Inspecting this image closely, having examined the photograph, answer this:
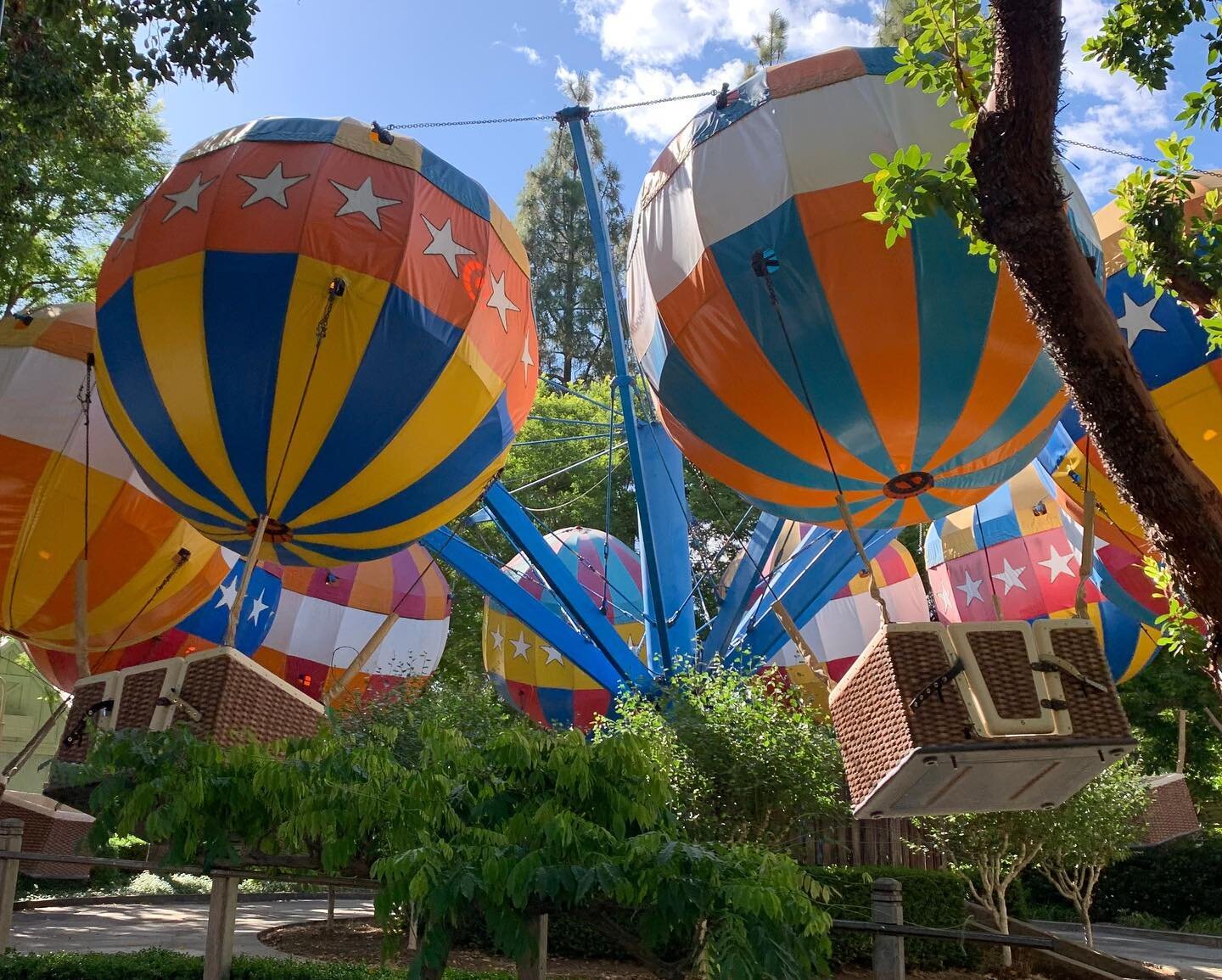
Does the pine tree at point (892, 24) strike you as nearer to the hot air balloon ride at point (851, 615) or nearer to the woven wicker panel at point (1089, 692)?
the hot air balloon ride at point (851, 615)

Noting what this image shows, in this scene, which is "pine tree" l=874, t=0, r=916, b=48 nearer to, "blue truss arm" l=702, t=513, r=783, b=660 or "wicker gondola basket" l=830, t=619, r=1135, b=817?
"blue truss arm" l=702, t=513, r=783, b=660

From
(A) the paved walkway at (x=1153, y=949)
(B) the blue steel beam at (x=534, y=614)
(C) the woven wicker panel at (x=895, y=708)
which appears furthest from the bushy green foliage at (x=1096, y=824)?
(C) the woven wicker panel at (x=895, y=708)

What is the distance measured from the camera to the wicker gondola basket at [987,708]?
367 cm

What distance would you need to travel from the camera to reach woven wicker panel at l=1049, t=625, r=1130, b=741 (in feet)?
12.2

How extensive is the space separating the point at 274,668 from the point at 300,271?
331 inches

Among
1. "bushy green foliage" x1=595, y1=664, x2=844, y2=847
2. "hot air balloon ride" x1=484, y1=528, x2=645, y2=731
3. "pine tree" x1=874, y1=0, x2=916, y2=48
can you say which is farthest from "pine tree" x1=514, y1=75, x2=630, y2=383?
"bushy green foliage" x1=595, y1=664, x2=844, y2=847

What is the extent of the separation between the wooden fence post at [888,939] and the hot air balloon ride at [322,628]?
21.8 ft

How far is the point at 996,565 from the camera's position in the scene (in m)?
12.1

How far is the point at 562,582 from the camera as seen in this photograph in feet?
36.2

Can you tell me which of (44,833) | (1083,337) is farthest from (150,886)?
(1083,337)

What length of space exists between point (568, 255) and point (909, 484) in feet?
94.2

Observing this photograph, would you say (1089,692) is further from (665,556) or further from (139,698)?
(665,556)

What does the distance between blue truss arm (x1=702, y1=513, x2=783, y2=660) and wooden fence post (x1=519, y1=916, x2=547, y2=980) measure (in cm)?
674

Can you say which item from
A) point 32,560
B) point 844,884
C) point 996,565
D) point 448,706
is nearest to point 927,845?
point 844,884
